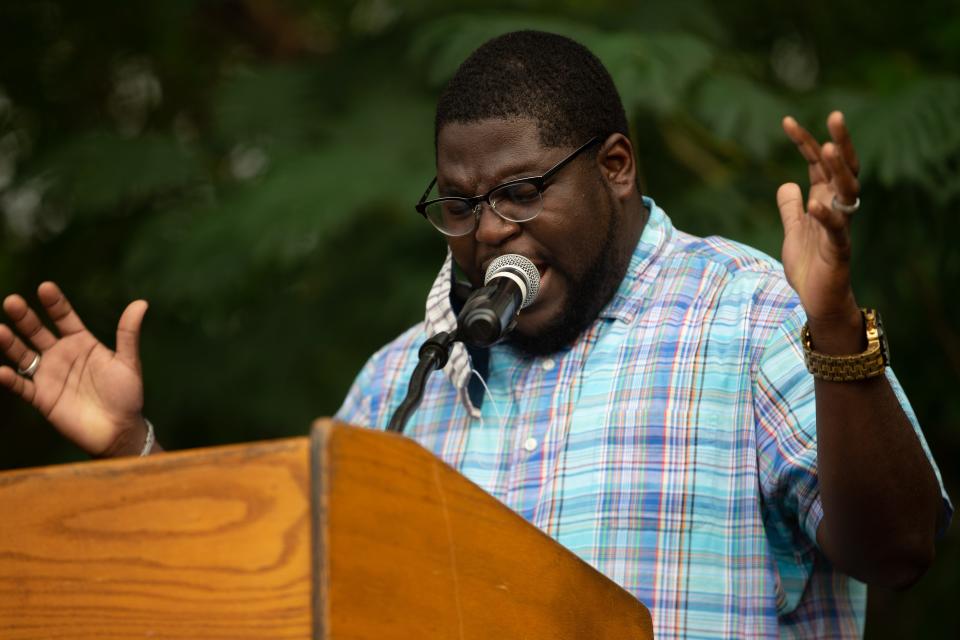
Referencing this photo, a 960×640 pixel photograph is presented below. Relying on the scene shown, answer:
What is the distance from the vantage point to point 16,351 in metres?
2.41

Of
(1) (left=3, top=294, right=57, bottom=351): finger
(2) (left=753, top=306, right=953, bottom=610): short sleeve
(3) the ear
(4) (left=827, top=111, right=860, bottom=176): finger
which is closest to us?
(4) (left=827, top=111, right=860, bottom=176): finger

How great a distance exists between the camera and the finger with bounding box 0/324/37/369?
2354 mm

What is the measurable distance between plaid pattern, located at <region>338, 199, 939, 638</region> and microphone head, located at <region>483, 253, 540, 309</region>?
269 mm

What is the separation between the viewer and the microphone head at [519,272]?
216 cm

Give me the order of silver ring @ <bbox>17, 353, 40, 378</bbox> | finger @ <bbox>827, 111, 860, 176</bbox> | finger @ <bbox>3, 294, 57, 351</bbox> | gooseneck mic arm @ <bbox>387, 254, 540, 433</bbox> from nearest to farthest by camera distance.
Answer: finger @ <bbox>827, 111, 860, 176</bbox>, gooseneck mic arm @ <bbox>387, 254, 540, 433</bbox>, finger @ <bbox>3, 294, 57, 351</bbox>, silver ring @ <bbox>17, 353, 40, 378</bbox>

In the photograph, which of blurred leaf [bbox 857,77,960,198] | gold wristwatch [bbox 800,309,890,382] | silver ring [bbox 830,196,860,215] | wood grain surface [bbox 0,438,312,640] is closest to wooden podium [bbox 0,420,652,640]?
wood grain surface [bbox 0,438,312,640]

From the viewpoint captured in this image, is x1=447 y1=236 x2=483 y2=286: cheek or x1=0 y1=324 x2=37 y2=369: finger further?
x1=447 y1=236 x2=483 y2=286: cheek

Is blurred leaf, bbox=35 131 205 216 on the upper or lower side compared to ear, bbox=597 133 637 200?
lower

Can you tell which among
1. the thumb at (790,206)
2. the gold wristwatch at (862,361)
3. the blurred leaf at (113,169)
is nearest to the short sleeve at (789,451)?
the gold wristwatch at (862,361)

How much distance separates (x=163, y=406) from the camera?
14.3ft

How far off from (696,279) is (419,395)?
816 millimetres

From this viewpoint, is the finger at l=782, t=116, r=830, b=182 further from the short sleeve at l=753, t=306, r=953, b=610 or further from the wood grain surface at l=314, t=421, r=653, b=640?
the wood grain surface at l=314, t=421, r=653, b=640

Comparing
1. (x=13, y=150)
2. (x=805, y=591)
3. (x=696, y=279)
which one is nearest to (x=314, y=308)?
(x=13, y=150)

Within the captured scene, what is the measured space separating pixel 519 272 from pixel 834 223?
68 cm
